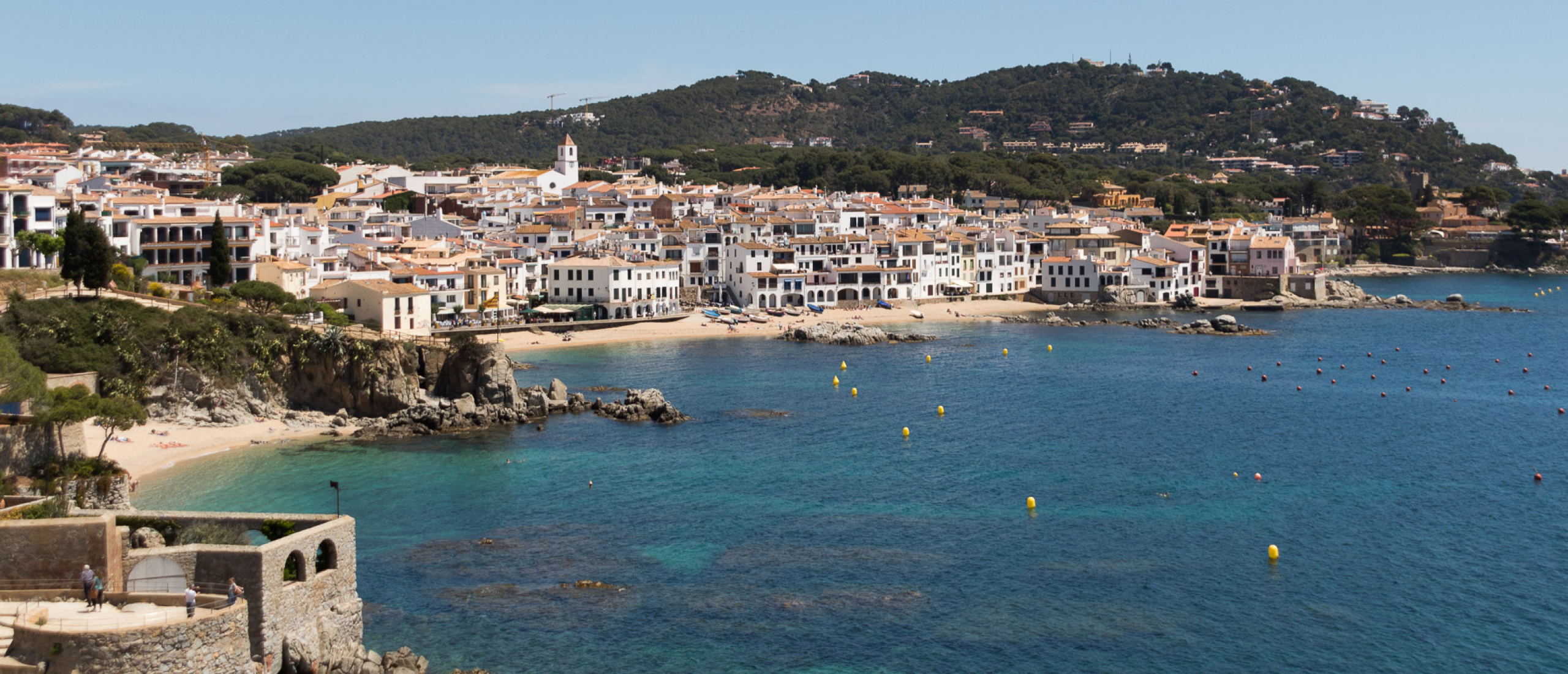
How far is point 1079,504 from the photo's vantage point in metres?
32.2

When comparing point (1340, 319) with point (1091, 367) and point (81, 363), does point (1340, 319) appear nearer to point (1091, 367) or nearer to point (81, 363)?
point (1091, 367)

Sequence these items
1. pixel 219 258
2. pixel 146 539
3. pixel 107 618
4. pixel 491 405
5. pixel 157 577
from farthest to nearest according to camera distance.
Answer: pixel 219 258 < pixel 491 405 < pixel 146 539 < pixel 157 577 < pixel 107 618

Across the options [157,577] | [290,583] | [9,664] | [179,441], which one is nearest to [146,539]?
[157,577]

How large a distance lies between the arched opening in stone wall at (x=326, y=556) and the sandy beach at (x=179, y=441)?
52.7 ft

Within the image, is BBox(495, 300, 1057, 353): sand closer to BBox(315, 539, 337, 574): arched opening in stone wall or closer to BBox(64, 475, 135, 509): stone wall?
BBox(64, 475, 135, 509): stone wall

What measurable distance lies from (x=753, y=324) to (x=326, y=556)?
52.8 metres

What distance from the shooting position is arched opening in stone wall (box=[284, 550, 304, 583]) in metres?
19.4

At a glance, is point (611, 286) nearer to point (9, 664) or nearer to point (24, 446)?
point (24, 446)

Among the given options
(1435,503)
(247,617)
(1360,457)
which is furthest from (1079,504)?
(247,617)

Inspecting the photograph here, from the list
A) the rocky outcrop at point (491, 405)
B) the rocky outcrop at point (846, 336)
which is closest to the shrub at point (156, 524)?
the rocky outcrop at point (491, 405)

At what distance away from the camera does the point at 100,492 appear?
83.2 ft

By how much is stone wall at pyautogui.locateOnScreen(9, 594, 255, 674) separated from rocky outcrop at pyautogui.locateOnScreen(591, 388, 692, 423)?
2624 cm

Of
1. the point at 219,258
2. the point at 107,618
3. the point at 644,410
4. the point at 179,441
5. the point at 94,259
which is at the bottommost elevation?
the point at 179,441

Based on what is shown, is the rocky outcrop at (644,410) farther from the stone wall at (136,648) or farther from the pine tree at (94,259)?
the stone wall at (136,648)
